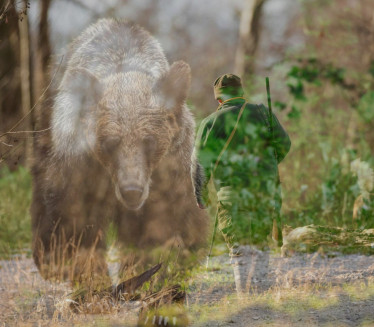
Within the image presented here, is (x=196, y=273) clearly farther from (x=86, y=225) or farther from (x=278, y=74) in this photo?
(x=278, y=74)

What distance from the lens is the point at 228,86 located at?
3.40 metres

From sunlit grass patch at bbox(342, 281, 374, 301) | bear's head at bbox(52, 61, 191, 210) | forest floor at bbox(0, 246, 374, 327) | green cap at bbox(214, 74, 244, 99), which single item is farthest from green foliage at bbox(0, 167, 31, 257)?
sunlit grass patch at bbox(342, 281, 374, 301)

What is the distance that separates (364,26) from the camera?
30.7 ft

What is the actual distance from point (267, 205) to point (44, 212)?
2.01m

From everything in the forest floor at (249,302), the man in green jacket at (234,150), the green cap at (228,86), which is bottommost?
the forest floor at (249,302)

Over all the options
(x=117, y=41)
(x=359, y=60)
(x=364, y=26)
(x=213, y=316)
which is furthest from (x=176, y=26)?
(x=213, y=316)

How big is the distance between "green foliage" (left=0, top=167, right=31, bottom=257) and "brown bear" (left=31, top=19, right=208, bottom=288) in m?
0.99

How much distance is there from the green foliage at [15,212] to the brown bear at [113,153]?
989 mm

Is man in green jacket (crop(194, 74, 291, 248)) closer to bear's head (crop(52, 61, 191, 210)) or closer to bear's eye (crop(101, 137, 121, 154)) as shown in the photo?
bear's head (crop(52, 61, 191, 210))

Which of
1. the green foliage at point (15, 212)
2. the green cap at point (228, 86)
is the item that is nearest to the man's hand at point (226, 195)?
the green cap at point (228, 86)

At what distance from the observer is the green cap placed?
11.1 ft

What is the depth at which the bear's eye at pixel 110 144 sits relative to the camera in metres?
3.85

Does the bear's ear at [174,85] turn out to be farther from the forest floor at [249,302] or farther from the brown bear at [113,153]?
the forest floor at [249,302]

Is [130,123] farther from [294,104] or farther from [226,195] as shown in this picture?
[294,104]
